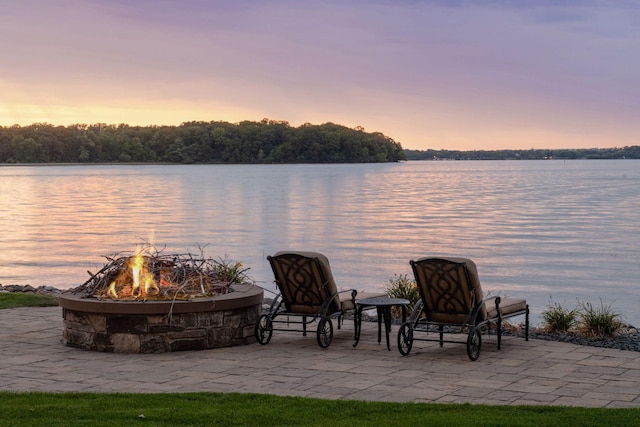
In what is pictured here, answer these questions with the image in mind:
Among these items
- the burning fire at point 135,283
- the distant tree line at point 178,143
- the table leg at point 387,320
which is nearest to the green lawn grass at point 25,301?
the burning fire at point 135,283

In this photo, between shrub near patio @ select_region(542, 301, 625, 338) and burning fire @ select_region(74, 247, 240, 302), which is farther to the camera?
shrub near patio @ select_region(542, 301, 625, 338)

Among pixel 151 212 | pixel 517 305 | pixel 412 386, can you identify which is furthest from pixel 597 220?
pixel 412 386

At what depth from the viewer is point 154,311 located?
379 inches

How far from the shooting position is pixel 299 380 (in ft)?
27.1

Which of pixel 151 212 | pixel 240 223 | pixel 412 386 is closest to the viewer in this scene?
pixel 412 386

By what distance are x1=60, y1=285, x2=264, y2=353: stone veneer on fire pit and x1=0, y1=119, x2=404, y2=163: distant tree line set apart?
15699 centimetres

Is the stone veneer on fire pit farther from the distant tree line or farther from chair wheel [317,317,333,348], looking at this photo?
the distant tree line

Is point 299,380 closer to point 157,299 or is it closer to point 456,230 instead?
point 157,299

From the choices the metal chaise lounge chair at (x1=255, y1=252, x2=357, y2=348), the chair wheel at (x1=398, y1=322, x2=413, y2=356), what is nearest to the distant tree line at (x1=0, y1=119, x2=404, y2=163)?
the metal chaise lounge chair at (x1=255, y1=252, x2=357, y2=348)

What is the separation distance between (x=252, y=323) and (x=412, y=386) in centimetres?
287

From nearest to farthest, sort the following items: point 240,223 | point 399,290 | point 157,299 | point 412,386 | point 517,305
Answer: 1. point 412,386
2. point 157,299
3. point 517,305
4. point 399,290
5. point 240,223

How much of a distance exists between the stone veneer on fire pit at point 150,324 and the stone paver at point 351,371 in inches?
6.2

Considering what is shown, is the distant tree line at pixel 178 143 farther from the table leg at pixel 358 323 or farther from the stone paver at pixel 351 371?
the stone paver at pixel 351 371

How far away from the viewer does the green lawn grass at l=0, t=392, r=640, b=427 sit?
6.49 meters
